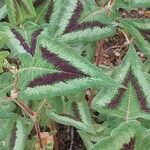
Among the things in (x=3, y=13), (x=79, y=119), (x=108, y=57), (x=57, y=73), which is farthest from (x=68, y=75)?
(x=108, y=57)

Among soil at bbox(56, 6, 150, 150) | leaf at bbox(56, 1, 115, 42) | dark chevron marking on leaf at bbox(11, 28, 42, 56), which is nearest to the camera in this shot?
dark chevron marking on leaf at bbox(11, 28, 42, 56)

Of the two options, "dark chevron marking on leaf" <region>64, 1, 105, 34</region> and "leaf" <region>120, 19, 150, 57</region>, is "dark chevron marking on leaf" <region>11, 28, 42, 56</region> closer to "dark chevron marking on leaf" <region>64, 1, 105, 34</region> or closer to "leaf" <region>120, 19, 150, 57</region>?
"dark chevron marking on leaf" <region>64, 1, 105, 34</region>

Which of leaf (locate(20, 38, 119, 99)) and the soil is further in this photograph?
the soil

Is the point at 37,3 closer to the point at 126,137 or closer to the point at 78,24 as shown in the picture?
the point at 78,24

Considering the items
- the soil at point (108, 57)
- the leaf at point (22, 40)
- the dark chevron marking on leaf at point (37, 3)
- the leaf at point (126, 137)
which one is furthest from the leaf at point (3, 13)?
the leaf at point (126, 137)

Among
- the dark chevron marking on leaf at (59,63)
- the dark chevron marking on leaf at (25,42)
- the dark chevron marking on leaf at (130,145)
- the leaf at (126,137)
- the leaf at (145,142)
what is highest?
the dark chevron marking on leaf at (59,63)

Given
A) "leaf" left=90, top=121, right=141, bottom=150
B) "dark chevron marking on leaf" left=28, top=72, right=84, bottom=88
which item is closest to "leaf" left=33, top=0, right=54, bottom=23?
"dark chevron marking on leaf" left=28, top=72, right=84, bottom=88

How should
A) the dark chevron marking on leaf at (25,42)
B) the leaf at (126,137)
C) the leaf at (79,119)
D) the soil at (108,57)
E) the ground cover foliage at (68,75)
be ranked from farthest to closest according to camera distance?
the soil at (108,57), the leaf at (79,119), the dark chevron marking on leaf at (25,42), the ground cover foliage at (68,75), the leaf at (126,137)

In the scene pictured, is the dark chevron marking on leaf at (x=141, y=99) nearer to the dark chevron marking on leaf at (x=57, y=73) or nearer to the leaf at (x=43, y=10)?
the dark chevron marking on leaf at (x=57, y=73)

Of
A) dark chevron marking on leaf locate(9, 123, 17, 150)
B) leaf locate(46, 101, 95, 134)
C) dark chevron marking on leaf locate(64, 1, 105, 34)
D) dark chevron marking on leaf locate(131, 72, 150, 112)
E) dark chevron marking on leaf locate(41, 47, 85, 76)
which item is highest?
dark chevron marking on leaf locate(41, 47, 85, 76)
